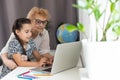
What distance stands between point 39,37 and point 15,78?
105 centimetres

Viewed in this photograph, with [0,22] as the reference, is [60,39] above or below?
below

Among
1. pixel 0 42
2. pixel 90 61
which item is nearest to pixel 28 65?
pixel 90 61

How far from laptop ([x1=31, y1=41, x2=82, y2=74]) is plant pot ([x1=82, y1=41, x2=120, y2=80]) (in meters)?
0.30

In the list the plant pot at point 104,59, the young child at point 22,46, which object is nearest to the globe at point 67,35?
the young child at point 22,46

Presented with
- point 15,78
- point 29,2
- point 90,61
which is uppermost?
point 29,2

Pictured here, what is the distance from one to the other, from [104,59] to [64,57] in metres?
0.40

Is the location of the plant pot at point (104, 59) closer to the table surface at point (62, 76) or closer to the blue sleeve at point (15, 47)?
the table surface at point (62, 76)

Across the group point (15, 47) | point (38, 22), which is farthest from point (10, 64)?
point (38, 22)

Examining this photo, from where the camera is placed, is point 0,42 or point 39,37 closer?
point 39,37

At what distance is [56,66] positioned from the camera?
1.35m

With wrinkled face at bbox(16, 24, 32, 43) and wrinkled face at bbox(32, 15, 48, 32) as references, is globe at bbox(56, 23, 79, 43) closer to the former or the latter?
wrinkled face at bbox(32, 15, 48, 32)

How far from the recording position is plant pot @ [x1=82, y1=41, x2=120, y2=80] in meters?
1.01

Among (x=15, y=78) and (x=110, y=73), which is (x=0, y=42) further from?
(x=110, y=73)

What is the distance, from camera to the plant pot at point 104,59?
1007mm
